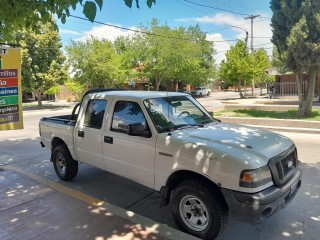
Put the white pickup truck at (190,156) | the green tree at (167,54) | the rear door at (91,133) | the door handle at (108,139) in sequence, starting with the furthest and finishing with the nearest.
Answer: the green tree at (167,54)
the rear door at (91,133)
the door handle at (108,139)
the white pickup truck at (190,156)

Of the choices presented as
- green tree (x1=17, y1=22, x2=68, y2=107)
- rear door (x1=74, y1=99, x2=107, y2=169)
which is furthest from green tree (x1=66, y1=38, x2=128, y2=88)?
rear door (x1=74, y1=99, x2=107, y2=169)

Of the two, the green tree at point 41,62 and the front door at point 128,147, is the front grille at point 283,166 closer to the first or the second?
the front door at point 128,147

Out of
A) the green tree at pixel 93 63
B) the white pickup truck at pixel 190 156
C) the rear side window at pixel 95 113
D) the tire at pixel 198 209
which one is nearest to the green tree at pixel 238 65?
the green tree at pixel 93 63

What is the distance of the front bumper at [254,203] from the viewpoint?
327 cm

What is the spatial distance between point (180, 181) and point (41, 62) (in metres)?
29.2

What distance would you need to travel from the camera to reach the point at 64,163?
6012 mm

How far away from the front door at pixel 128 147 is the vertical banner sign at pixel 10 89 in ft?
8.03

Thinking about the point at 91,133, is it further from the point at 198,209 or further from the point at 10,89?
the point at 198,209

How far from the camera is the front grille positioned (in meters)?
3.50

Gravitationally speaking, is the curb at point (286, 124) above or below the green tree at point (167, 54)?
below

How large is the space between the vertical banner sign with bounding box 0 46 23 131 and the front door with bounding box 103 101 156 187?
2448 millimetres

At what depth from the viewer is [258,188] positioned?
333 cm

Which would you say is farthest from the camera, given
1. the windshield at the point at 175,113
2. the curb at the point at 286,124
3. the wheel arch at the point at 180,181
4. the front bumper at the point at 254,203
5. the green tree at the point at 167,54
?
the green tree at the point at 167,54

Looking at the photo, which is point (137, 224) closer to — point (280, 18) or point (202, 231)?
point (202, 231)
